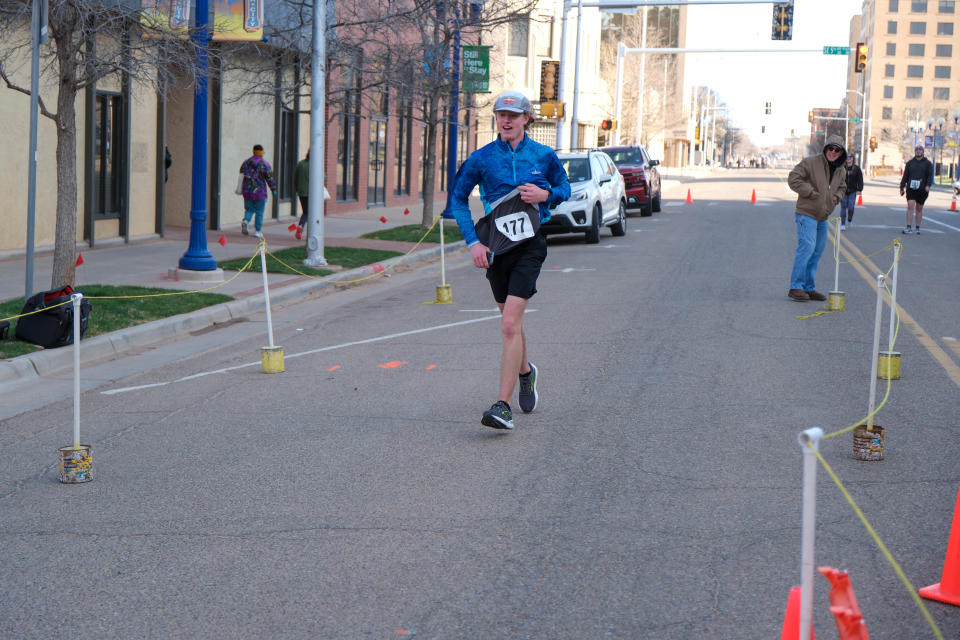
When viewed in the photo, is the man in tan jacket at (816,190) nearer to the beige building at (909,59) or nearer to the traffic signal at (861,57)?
the traffic signal at (861,57)

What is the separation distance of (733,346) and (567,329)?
5.80 feet

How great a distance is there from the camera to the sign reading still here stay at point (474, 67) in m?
23.7

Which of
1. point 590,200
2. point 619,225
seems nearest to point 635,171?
point 619,225

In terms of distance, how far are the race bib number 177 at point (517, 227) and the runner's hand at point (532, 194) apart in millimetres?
121

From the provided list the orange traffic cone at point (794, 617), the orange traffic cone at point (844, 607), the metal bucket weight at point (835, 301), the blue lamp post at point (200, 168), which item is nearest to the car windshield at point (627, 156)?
the blue lamp post at point (200, 168)

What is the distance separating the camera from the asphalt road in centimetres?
432

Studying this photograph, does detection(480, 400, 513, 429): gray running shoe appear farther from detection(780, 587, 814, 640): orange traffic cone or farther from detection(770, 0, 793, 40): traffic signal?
detection(770, 0, 793, 40): traffic signal

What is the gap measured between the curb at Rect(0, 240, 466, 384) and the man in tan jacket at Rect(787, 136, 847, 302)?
6.10 metres

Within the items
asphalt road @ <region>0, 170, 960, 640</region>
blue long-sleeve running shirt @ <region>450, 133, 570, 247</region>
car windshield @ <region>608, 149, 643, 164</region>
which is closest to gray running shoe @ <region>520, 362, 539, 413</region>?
asphalt road @ <region>0, 170, 960, 640</region>

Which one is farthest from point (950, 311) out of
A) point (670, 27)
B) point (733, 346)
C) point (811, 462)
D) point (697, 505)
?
point (670, 27)

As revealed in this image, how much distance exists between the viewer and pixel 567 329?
37.5 feet

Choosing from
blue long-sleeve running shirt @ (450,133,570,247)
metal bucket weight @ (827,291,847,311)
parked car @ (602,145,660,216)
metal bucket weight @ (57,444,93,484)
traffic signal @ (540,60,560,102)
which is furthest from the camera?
traffic signal @ (540,60,560,102)

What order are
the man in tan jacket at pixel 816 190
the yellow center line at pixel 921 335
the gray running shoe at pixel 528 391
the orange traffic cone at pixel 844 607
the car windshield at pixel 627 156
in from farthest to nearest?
the car windshield at pixel 627 156 → the man in tan jacket at pixel 816 190 → the yellow center line at pixel 921 335 → the gray running shoe at pixel 528 391 → the orange traffic cone at pixel 844 607

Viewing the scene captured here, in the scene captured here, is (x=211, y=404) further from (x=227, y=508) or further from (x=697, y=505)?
(x=697, y=505)
